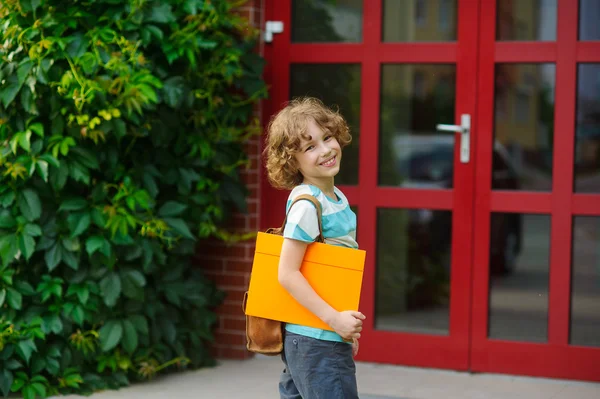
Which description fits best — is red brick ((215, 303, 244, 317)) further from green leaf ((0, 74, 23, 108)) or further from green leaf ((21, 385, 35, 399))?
green leaf ((0, 74, 23, 108))

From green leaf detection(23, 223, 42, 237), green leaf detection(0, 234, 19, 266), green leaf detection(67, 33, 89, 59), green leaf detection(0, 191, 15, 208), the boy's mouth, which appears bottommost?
green leaf detection(0, 234, 19, 266)

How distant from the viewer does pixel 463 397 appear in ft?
15.7

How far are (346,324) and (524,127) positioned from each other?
2.40 metres

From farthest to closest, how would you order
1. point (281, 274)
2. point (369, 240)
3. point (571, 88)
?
point (369, 240)
point (571, 88)
point (281, 274)

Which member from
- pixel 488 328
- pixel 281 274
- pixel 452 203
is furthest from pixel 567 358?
pixel 281 274

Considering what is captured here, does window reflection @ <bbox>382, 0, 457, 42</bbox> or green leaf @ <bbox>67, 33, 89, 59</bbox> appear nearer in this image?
green leaf @ <bbox>67, 33, 89, 59</bbox>

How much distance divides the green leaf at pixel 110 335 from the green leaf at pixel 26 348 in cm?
32

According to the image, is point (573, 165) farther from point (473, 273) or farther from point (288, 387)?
point (288, 387)

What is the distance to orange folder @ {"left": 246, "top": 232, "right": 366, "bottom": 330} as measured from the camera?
9.88 feet

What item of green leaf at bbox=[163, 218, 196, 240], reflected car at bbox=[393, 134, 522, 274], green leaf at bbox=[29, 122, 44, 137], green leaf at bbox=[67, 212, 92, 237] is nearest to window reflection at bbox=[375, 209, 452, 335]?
reflected car at bbox=[393, 134, 522, 274]

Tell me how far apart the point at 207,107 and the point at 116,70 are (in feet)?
2.23

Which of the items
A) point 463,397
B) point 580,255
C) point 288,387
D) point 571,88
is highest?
point 571,88

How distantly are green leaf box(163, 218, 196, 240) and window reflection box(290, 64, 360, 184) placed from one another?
91 centimetres

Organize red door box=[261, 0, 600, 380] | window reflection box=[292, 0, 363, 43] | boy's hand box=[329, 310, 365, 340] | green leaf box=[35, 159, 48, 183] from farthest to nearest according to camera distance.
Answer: window reflection box=[292, 0, 363, 43]
red door box=[261, 0, 600, 380]
green leaf box=[35, 159, 48, 183]
boy's hand box=[329, 310, 365, 340]
